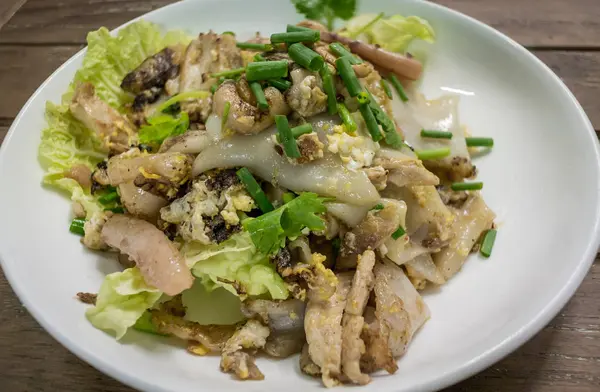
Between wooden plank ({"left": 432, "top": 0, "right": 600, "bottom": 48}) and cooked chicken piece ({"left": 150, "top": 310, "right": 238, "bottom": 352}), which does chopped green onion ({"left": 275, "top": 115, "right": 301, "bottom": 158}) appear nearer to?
cooked chicken piece ({"left": 150, "top": 310, "right": 238, "bottom": 352})

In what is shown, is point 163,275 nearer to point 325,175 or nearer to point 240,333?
point 240,333

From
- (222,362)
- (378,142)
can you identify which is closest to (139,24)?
(378,142)

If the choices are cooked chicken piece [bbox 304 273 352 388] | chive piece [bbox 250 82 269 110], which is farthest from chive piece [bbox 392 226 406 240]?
chive piece [bbox 250 82 269 110]

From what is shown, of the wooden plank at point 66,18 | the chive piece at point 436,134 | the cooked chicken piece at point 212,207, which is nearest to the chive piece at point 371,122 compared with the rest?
the chive piece at point 436,134

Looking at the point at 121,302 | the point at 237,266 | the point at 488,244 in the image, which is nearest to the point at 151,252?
the point at 121,302

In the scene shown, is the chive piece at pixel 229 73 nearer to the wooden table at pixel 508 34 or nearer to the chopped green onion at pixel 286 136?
the chopped green onion at pixel 286 136

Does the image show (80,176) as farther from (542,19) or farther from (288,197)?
(542,19)
